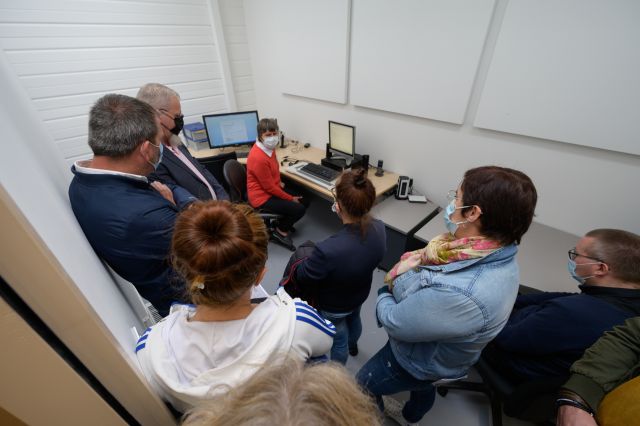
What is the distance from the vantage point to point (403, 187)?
2.72m

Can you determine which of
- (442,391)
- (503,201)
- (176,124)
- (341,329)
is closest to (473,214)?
(503,201)

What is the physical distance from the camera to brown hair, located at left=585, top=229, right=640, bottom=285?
1170mm

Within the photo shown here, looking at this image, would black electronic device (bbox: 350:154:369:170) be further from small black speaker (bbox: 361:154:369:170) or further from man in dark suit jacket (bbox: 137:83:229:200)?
man in dark suit jacket (bbox: 137:83:229:200)

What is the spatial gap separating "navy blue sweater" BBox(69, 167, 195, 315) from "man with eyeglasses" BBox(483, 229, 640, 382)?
1635mm

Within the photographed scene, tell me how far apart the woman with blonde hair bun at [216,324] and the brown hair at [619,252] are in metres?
1.49

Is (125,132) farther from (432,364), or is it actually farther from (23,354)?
(432,364)

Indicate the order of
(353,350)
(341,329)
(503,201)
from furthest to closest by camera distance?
(353,350) → (341,329) → (503,201)

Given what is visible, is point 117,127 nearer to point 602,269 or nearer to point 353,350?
point 353,350

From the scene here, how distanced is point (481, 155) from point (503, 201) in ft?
5.36

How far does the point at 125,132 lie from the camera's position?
43.3 inches

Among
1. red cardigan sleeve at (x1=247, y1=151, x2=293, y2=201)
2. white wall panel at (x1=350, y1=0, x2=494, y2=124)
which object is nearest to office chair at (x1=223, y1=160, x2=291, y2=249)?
red cardigan sleeve at (x1=247, y1=151, x2=293, y2=201)

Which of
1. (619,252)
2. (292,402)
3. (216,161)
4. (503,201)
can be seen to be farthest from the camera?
(216,161)

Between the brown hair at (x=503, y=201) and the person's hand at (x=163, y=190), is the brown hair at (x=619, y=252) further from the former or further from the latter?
the person's hand at (x=163, y=190)

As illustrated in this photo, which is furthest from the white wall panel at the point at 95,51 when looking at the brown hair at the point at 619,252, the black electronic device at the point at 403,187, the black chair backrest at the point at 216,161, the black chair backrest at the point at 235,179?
the brown hair at the point at 619,252
